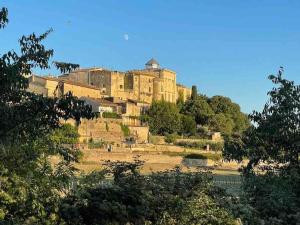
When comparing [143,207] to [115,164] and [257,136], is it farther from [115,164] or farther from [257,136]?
[257,136]

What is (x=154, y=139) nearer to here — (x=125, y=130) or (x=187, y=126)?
(x=125, y=130)

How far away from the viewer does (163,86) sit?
109 metres

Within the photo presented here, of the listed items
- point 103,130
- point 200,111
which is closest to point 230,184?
point 103,130

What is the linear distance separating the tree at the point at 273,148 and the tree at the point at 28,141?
137 inches

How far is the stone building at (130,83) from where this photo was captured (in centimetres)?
10019

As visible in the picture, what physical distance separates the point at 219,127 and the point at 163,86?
64.2 feet

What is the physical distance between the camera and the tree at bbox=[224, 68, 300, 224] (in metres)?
8.57

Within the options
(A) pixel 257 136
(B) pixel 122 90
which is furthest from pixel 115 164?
(B) pixel 122 90

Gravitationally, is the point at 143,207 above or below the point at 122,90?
below

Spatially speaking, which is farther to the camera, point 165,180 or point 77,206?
point 165,180

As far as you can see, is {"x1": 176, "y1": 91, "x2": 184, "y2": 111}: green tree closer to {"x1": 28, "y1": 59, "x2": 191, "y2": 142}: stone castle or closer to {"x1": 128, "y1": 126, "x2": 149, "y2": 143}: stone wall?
{"x1": 28, "y1": 59, "x2": 191, "y2": 142}: stone castle

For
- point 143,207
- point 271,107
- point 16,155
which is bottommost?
point 143,207

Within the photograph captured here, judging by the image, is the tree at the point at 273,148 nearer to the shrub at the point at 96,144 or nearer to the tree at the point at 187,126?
the shrub at the point at 96,144

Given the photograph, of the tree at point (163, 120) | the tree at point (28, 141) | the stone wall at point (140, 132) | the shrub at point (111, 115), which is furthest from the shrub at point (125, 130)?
the tree at point (28, 141)
